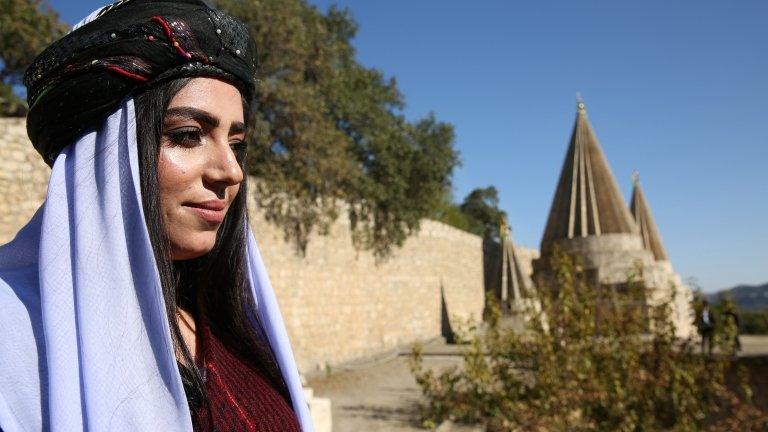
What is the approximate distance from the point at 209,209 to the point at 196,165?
82mm

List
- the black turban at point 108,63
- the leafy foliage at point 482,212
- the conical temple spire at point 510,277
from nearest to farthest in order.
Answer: the black turban at point 108,63
the conical temple spire at point 510,277
the leafy foliage at point 482,212

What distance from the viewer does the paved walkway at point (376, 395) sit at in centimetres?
651

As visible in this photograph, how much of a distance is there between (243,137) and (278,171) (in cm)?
845

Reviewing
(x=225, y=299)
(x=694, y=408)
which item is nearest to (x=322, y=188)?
(x=694, y=408)

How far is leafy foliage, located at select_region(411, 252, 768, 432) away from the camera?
4.71m

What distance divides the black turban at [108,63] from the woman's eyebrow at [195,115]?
0.06 metres

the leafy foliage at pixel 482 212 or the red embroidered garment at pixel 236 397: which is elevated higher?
the leafy foliage at pixel 482 212

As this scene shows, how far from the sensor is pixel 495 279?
18219mm

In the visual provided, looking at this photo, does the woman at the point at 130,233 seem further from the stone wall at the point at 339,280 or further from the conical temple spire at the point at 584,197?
the conical temple spire at the point at 584,197

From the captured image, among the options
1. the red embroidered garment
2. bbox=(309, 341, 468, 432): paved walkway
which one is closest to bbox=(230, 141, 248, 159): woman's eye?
the red embroidered garment

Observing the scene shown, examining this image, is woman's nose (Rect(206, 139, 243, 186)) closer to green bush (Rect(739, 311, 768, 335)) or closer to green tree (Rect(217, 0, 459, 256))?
green tree (Rect(217, 0, 459, 256))

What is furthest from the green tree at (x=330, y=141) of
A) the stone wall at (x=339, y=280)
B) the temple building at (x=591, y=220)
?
the temple building at (x=591, y=220)

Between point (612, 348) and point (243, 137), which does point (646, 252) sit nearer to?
point (612, 348)

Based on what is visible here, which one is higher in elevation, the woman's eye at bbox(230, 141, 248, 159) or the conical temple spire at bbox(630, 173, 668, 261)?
the conical temple spire at bbox(630, 173, 668, 261)
